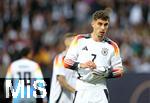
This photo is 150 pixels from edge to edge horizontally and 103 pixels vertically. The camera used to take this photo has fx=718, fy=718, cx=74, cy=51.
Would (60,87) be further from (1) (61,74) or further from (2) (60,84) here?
(1) (61,74)

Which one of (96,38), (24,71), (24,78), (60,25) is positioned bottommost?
(24,78)

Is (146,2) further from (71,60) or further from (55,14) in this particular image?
(71,60)

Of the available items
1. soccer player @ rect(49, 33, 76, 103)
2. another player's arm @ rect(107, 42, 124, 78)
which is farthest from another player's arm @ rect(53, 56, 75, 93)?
another player's arm @ rect(107, 42, 124, 78)

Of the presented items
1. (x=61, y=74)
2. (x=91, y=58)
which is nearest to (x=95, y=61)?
(x=91, y=58)

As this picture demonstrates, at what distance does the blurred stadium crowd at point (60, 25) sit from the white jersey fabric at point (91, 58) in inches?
350

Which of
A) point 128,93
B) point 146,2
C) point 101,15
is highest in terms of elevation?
point 146,2

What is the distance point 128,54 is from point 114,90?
3180 mm

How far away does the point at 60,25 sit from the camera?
848 inches

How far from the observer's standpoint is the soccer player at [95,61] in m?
10.7

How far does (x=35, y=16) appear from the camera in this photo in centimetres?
2195

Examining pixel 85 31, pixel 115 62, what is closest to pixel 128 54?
pixel 85 31

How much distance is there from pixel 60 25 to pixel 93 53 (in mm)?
10874

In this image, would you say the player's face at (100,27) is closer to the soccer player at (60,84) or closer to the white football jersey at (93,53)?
the white football jersey at (93,53)

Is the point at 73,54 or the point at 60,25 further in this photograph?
the point at 60,25
